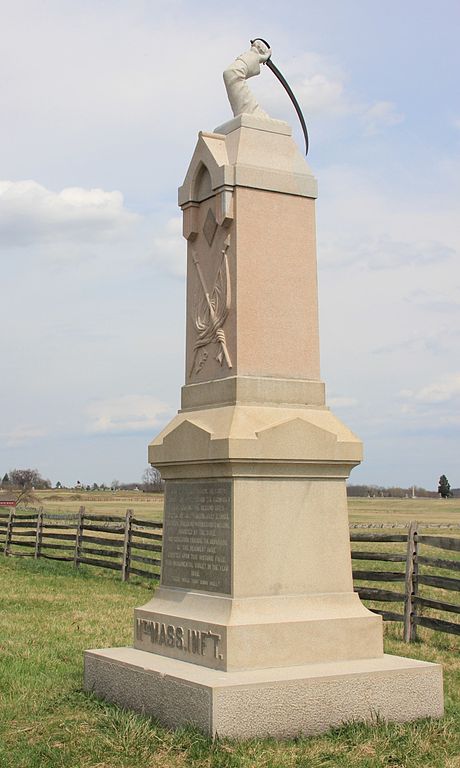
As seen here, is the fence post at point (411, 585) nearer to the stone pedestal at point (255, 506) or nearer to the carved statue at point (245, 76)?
the stone pedestal at point (255, 506)

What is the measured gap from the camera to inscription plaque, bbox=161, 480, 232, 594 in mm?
6754

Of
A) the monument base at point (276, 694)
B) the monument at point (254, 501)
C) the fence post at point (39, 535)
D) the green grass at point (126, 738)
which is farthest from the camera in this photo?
the fence post at point (39, 535)

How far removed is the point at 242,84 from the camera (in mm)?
7832

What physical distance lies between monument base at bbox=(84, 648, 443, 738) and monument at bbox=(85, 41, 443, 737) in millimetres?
12

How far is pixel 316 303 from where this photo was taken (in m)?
7.48

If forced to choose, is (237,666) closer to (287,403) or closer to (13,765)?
(13,765)

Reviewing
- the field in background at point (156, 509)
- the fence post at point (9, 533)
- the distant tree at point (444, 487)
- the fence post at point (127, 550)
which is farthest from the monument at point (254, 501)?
the distant tree at point (444, 487)

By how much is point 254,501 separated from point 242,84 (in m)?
3.58

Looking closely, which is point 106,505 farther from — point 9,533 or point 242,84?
point 242,84

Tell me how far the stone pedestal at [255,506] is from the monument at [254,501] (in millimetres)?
12

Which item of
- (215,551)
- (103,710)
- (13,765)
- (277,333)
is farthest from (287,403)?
(13,765)

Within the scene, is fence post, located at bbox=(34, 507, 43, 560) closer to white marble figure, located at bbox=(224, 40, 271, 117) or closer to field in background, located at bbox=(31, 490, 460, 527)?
field in background, located at bbox=(31, 490, 460, 527)

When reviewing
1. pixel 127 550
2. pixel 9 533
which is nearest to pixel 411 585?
pixel 127 550

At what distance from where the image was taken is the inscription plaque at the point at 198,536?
6.75 meters
